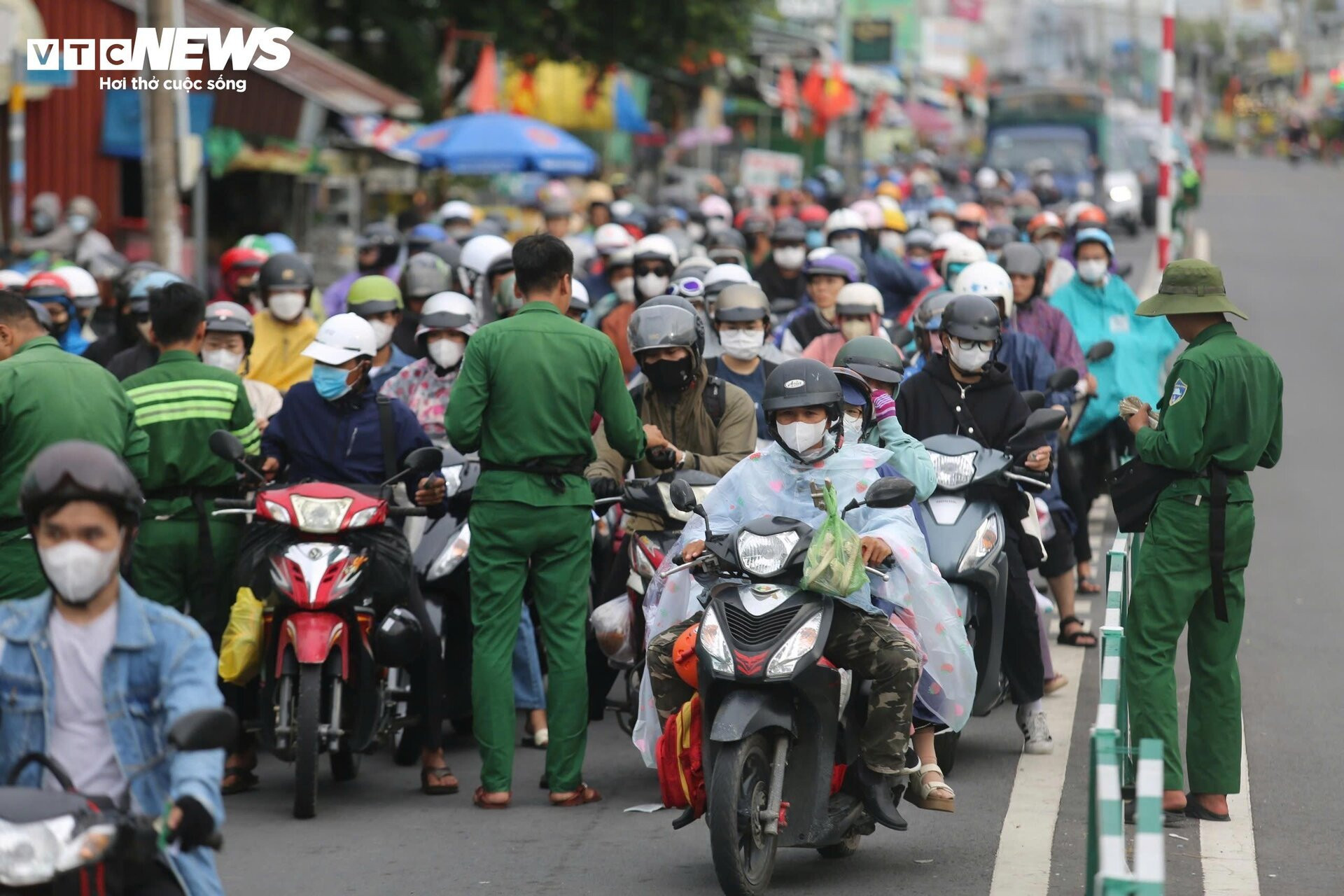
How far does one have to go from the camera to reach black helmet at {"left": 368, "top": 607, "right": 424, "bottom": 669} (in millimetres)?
7934

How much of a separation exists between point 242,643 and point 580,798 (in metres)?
1.38

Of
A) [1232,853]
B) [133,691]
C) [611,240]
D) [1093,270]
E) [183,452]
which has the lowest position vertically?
[1232,853]

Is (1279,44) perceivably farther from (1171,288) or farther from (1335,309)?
(1171,288)

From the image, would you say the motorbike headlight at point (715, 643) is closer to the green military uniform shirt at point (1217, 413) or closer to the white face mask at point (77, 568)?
the green military uniform shirt at point (1217, 413)

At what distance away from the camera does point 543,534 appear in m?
7.78

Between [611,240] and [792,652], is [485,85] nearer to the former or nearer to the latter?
[611,240]

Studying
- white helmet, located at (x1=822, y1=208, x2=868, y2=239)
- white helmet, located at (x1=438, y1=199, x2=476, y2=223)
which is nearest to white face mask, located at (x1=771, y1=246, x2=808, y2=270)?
white helmet, located at (x1=822, y1=208, x2=868, y2=239)

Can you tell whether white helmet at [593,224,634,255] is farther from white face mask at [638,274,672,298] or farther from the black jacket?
the black jacket

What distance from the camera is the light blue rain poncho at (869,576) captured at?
22.8 ft

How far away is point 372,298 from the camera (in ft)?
33.4

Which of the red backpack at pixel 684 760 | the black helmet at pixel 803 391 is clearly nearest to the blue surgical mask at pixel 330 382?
the black helmet at pixel 803 391

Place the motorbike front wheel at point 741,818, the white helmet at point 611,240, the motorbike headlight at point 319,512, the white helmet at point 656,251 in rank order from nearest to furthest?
the motorbike front wheel at point 741,818 → the motorbike headlight at point 319,512 → the white helmet at point 656,251 → the white helmet at point 611,240

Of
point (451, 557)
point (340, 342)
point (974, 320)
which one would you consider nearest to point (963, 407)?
point (974, 320)

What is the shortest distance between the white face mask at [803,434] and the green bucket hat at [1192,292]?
1.33 m
